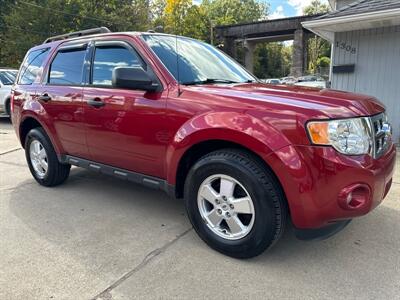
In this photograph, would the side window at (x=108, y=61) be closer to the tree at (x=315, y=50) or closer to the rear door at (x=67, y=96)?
the rear door at (x=67, y=96)

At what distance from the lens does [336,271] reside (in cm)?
268

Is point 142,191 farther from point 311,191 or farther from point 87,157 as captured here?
point 311,191

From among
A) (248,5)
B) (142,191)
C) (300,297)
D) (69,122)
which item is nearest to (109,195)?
(142,191)

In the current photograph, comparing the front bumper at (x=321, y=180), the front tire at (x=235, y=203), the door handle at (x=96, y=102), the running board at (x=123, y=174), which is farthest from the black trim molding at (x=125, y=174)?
the front bumper at (x=321, y=180)

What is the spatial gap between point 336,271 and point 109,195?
2.80 m

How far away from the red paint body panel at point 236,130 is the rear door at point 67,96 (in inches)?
0.9

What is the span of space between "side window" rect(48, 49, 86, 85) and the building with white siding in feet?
18.7

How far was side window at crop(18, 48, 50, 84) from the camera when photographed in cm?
470

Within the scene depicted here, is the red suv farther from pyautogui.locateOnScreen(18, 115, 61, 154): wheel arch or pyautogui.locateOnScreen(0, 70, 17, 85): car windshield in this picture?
pyautogui.locateOnScreen(0, 70, 17, 85): car windshield

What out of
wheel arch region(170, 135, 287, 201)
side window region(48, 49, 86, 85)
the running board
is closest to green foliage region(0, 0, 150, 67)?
side window region(48, 49, 86, 85)

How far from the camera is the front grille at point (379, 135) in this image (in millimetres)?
2586

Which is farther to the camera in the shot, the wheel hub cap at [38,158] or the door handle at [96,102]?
the wheel hub cap at [38,158]

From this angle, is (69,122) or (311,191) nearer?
(311,191)

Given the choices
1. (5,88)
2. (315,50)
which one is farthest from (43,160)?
(315,50)
